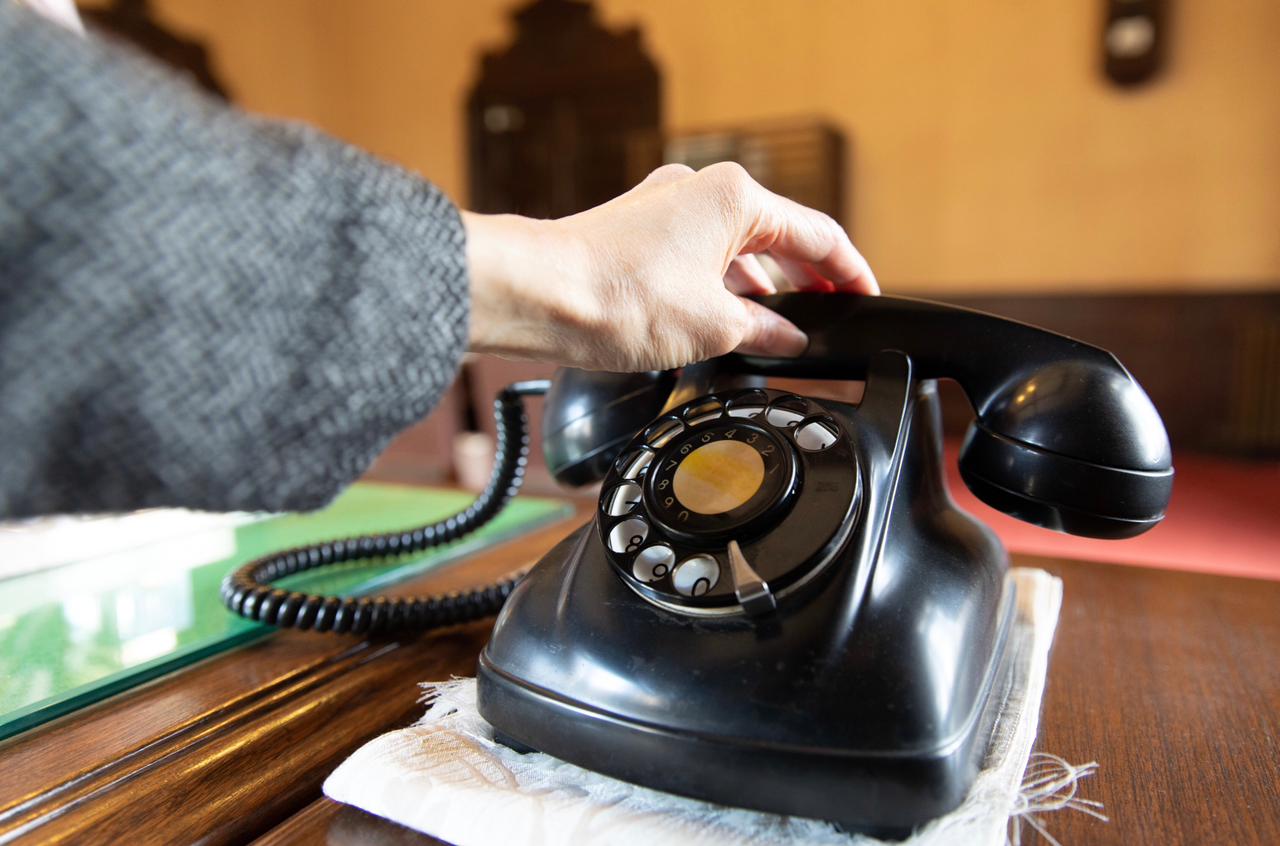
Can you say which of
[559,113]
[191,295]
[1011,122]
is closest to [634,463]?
[191,295]

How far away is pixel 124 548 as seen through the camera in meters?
0.66

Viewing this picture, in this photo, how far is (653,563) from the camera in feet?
1.26

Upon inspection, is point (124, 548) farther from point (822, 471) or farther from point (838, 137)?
point (838, 137)

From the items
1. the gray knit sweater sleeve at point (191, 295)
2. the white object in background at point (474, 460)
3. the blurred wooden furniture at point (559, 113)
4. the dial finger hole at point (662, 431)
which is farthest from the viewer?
the blurred wooden furniture at point (559, 113)

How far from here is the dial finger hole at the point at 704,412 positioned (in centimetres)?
46

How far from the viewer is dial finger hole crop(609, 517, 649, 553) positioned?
40 centimetres

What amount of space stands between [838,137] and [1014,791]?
3490mm

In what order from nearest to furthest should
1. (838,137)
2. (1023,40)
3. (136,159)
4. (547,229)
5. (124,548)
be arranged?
(136,159) → (547,229) → (124,548) → (1023,40) → (838,137)

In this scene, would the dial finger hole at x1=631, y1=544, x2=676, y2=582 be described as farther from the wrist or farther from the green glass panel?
the green glass panel

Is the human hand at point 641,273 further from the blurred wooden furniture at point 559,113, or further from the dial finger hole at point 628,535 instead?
the blurred wooden furniture at point 559,113

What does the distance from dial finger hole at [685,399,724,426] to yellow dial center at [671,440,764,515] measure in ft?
0.09

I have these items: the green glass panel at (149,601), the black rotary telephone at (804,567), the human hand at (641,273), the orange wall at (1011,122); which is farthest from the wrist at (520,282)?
the orange wall at (1011,122)

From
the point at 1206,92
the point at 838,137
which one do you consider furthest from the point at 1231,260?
the point at 838,137

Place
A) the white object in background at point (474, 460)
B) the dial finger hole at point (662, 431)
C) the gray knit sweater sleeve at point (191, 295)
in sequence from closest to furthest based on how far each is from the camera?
the gray knit sweater sleeve at point (191, 295), the dial finger hole at point (662, 431), the white object in background at point (474, 460)
